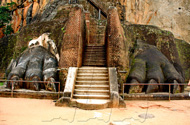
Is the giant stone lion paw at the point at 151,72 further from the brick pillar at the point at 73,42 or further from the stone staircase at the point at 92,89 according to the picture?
the brick pillar at the point at 73,42

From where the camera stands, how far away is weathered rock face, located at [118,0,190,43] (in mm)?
22031

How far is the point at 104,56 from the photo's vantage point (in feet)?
28.3

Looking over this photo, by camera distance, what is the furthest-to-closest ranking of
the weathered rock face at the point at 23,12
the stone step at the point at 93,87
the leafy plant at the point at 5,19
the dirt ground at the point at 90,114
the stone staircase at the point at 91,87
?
the leafy plant at the point at 5,19 → the weathered rock face at the point at 23,12 → the stone step at the point at 93,87 → the stone staircase at the point at 91,87 → the dirt ground at the point at 90,114

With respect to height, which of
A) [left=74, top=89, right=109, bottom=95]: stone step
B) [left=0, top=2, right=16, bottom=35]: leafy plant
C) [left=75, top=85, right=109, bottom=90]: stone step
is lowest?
[left=74, top=89, right=109, bottom=95]: stone step

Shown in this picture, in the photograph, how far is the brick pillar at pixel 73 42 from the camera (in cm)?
723

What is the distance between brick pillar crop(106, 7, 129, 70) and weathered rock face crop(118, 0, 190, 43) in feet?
47.2

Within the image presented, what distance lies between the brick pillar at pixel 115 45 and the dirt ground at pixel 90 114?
62.1 inches

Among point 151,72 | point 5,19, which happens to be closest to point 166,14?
point 151,72

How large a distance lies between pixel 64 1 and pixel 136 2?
35.4 feet

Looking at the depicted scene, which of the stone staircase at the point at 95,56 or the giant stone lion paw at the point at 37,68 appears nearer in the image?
the giant stone lion paw at the point at 37,68

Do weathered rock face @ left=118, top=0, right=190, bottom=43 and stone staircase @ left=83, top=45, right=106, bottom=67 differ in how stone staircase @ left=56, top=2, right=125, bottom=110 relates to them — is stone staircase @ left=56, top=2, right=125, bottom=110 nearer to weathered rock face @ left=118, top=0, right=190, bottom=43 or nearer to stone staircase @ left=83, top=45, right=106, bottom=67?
stone staircase @ left=83, top=45, right=106, bottom=67

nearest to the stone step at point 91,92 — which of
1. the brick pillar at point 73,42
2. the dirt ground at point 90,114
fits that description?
the dirt ground at point 90,114

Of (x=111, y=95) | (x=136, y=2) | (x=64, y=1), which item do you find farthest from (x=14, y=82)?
(x=136, y=2)

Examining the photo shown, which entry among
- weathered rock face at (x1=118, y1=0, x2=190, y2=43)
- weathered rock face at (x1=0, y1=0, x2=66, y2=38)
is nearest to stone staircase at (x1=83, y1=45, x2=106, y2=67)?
weathered rock face at (x1=118, y1=0, x2=190, y2=43)
